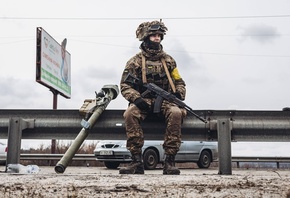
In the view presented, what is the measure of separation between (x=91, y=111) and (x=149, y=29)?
116 centimetres

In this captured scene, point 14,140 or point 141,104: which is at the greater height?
point 141,104

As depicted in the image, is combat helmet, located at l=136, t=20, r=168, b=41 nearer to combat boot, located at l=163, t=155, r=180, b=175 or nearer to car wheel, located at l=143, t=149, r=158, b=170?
combat boot, located at l=163, t=155, r=180, b=175

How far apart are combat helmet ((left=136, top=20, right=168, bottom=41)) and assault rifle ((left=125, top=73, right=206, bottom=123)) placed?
578mm

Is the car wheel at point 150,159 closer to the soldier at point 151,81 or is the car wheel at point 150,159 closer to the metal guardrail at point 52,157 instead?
the metal guardrail at point 52,157

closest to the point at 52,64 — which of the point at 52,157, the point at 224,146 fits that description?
the point at 52,157

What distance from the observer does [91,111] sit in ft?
14.8

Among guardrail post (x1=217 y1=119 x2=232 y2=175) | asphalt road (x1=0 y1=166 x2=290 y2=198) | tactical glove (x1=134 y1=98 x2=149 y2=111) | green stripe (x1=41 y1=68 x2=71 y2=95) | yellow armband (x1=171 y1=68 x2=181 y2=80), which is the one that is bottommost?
asphalt road (x1=0 y1=166 x2=290 y2=198)

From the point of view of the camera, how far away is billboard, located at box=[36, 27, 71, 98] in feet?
62.0

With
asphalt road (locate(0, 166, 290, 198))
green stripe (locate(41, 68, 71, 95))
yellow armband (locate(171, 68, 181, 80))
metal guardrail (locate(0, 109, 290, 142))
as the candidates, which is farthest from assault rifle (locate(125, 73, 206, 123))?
green stripe (locate(41, 68, 71, 95))

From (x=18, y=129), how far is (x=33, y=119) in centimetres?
40

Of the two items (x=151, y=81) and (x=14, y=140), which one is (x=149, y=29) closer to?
(x=151, y=81)

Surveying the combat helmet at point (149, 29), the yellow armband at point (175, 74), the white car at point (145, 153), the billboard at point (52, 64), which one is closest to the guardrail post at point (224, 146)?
the yellow armband at point (175, 74)

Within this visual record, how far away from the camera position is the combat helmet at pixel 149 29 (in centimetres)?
466

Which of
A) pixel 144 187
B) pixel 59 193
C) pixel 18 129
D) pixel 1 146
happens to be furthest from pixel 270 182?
pixel 1 146
